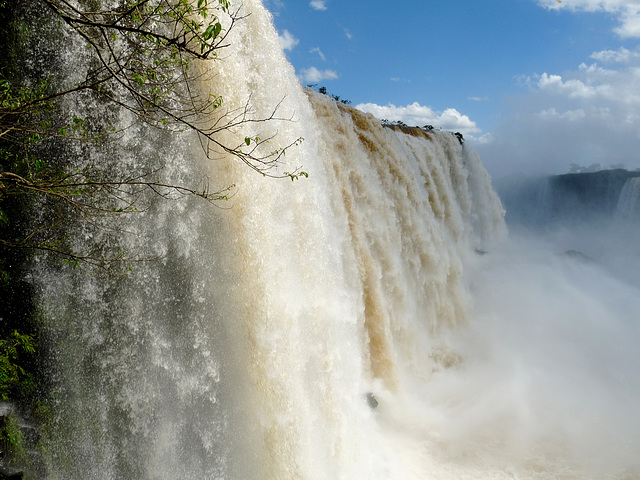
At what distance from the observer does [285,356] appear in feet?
14.4

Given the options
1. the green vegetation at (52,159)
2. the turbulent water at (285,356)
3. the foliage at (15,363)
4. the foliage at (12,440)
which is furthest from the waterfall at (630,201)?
the foliage at (12,440)

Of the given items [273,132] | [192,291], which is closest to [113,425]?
[192,291]

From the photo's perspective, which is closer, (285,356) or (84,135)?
(84,135)

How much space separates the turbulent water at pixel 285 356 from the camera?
12.5 ft

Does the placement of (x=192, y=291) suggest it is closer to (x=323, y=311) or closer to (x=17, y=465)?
(x=323, y=311)

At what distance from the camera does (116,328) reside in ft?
12.6

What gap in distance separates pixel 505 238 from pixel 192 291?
15974 mm

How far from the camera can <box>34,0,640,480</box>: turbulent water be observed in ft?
12.5

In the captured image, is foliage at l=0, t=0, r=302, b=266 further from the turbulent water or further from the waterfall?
the waterfall

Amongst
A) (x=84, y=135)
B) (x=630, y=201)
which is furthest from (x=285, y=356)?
(x=630, y=201)

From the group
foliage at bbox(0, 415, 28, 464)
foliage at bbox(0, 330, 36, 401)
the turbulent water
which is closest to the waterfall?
the turbulent water

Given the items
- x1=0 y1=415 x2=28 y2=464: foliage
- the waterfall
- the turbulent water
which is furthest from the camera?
the waterfall

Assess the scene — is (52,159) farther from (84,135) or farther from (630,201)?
(630,201)

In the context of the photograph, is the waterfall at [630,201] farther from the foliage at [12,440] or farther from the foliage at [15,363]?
the foliage at [12,440]
